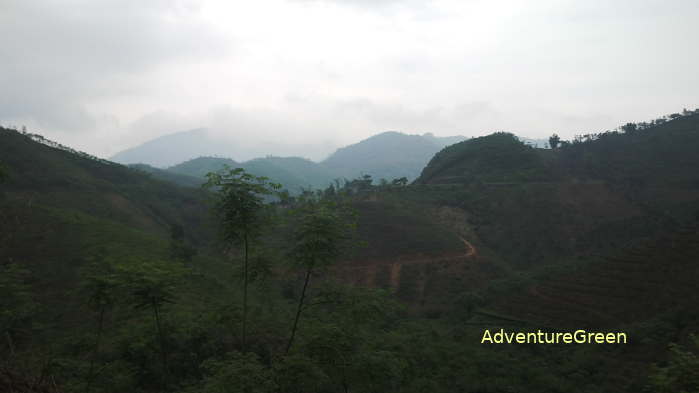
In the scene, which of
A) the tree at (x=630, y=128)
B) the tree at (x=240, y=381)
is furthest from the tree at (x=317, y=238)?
the tree at (x=630, y=128)

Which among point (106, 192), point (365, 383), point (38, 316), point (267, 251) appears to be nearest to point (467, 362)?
point (365, 383)

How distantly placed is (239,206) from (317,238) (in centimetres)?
213

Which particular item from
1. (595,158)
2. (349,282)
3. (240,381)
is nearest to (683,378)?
(240,381)

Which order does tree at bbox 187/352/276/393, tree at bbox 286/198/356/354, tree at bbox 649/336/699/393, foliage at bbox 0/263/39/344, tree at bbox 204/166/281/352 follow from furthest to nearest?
foliage at bbox 0/263/39/344
tree at bbox 204/166/281/352
tree at bbox 286/198/356/354
tree at bbox 187/352/276/393
tree at bbox 649/336/699/393

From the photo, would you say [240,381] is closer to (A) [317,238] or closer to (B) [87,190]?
(A) [317,238]

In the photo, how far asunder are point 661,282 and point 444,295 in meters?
14.0

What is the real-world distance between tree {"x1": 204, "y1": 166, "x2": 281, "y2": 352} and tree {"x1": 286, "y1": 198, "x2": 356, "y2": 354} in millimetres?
995

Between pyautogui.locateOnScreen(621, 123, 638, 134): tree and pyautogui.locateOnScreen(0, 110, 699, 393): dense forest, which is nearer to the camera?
pyautogui.locateOnScreen(0, 110, 699, 393): dense forest

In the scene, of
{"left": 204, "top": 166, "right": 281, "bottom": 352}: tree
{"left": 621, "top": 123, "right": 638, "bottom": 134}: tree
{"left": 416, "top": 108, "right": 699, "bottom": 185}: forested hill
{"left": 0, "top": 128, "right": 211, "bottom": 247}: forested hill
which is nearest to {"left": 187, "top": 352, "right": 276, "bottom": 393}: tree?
{"left": 204, "top": 166, "right": 281, "bottom": 352}: tree

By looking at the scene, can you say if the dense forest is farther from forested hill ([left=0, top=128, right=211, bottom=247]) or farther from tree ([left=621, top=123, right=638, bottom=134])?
tree ([left=621, top=123, right=638, bottom=134])

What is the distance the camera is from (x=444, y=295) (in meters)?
30.3

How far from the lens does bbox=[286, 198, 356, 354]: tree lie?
8.61 metres

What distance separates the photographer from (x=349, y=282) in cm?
3162

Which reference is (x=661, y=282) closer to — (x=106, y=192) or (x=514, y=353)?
(x=514, y=353)
